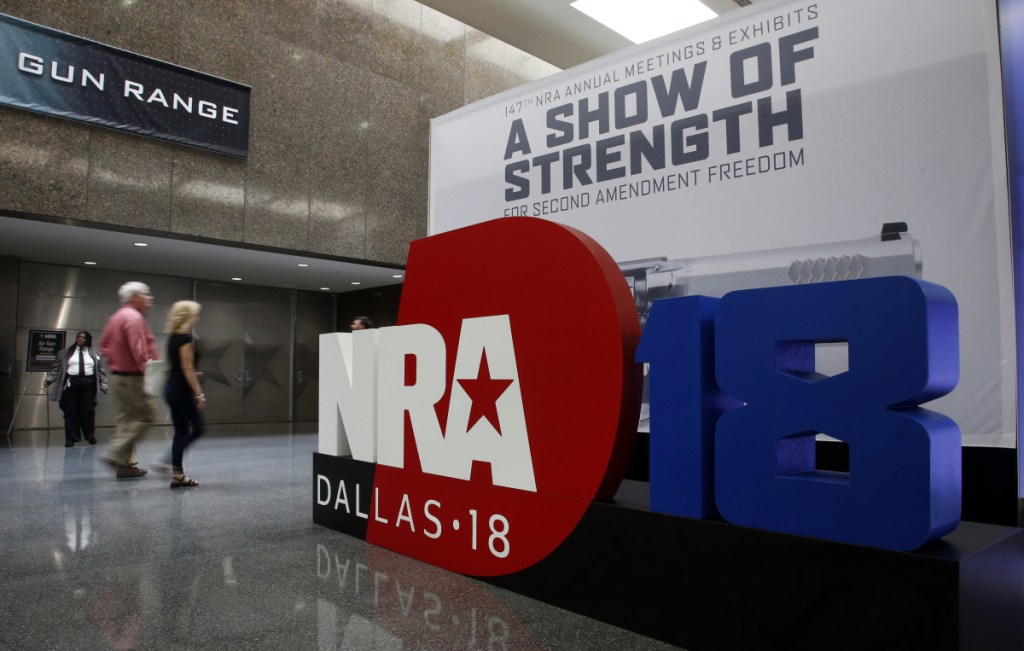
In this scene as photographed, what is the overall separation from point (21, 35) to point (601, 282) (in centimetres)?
767

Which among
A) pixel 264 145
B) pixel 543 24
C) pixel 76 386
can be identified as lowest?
pixel 76 386

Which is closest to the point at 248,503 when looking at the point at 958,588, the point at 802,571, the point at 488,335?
the point at 488,335

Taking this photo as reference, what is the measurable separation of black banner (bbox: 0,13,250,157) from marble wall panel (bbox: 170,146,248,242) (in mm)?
168

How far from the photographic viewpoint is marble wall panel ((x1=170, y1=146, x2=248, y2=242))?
8352 millimetres

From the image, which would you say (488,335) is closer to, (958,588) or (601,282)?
(601,282)

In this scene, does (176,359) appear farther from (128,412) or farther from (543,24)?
(543,24)

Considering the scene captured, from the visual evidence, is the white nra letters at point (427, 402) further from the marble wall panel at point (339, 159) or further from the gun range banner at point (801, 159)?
the marble wall panel at point (339, 159)

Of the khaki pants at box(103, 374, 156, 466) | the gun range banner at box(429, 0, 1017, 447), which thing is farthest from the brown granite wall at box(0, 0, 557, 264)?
the gun range banner at box(429, 0, 1017, 447)

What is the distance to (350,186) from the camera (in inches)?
388

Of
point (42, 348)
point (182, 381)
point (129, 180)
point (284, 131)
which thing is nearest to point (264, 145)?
point (284, 131)

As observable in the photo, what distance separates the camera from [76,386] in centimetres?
823

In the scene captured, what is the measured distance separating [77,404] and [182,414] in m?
3.62

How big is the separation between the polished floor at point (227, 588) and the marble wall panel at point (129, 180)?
12.7 ft

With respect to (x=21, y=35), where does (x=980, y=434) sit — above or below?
below
